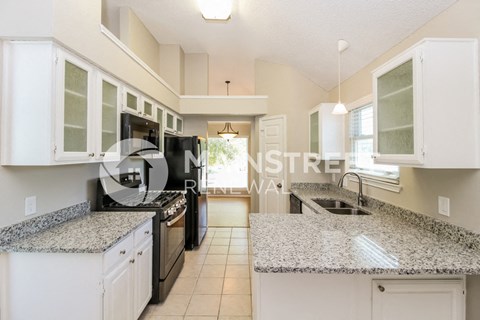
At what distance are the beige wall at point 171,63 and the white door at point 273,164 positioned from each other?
1699 mm

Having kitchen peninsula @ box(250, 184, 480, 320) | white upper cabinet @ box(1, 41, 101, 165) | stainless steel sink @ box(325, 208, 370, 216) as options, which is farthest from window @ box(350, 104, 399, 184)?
white upper cabinet @ box(1, 41, 101, 165)

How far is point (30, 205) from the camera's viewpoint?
1.71 meters

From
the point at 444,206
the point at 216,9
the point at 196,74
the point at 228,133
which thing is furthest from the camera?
the point at 228,133

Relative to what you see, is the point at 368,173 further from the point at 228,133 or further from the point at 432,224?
the point at 228,133

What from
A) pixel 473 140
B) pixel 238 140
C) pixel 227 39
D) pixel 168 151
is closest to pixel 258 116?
pixel 227 39

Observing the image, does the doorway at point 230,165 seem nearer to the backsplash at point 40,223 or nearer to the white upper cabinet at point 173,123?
the white upper cabinet at point 173,123

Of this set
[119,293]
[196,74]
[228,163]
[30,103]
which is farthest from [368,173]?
[228,163]

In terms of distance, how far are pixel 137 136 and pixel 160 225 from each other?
939 millimetres

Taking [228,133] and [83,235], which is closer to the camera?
[83,235]

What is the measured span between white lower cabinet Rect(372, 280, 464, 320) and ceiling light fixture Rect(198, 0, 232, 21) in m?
2.52

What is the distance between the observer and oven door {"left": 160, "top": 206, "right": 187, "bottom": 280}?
97.2 inches

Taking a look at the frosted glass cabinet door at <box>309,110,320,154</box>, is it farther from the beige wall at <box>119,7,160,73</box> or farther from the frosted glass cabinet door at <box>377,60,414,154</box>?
the beige wall at <box>119,7,160,73</box>

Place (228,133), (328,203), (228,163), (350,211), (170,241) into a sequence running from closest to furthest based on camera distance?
(170,241)
(350,211)
(328,203)
(228,133)
(228,163)

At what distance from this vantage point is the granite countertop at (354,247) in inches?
48.8
